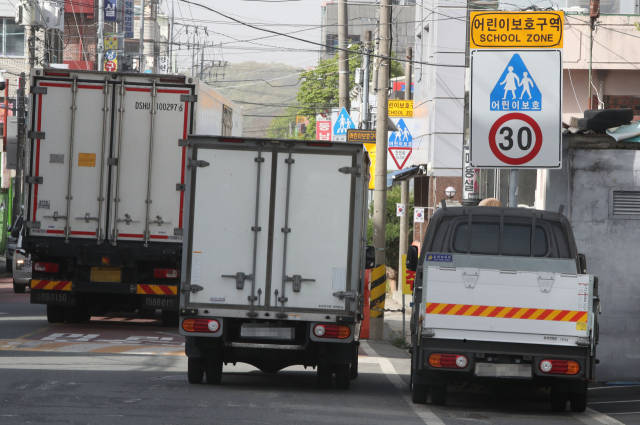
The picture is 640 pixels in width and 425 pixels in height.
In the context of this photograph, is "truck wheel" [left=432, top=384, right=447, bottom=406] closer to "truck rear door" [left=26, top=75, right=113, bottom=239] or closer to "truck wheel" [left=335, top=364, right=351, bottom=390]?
"truck wheel" [left=335, top=364, right=351, bottom=390]

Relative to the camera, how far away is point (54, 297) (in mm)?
15422

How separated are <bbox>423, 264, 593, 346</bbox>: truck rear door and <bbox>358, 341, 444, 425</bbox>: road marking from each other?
79 cm

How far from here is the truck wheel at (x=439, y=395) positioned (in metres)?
9.37

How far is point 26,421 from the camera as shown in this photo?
7559 mm

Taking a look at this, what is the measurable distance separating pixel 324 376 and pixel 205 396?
66.1 inches

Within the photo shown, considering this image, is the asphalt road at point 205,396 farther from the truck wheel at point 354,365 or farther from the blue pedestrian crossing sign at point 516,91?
the blue pedestrian crossing sign at point 516,91

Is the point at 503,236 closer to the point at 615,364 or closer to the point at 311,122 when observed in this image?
the point at 615,364

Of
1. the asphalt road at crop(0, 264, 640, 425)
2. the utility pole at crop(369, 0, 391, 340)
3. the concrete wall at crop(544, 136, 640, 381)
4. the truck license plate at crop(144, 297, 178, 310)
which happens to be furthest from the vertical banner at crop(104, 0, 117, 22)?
the concrete wall at crop(544, 136, 640, 381)

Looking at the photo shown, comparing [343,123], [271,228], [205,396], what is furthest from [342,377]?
[343,123]

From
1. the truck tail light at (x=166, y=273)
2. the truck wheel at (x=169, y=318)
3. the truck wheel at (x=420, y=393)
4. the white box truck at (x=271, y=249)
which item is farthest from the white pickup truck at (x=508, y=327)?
the truck wheel at (x=169, y=318)

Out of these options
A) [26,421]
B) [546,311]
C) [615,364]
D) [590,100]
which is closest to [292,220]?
[546,311]

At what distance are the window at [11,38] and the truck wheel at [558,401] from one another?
46625mm

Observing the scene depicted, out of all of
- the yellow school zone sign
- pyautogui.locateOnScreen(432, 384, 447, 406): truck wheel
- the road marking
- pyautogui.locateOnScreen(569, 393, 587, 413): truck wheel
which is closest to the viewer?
the road marking

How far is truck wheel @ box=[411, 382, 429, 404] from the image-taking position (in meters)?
9.46
